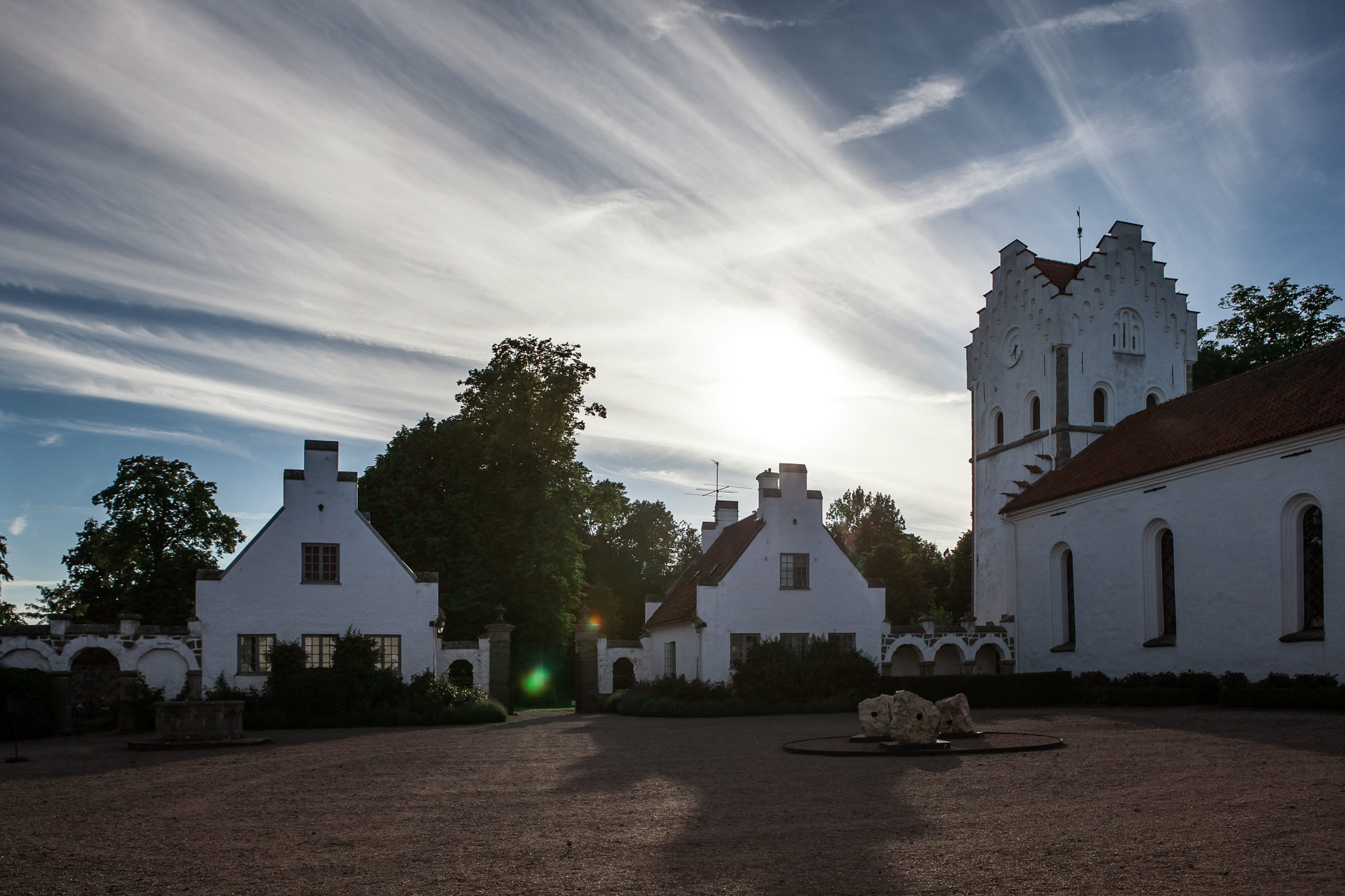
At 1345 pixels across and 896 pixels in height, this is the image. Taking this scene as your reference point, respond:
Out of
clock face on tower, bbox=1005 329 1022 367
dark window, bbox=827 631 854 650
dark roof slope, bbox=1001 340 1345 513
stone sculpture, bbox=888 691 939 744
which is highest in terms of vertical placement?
clock face on tower, bbox=1005 329 1022 367

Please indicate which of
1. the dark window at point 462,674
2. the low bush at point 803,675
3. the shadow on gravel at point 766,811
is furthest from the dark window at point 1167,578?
the dark window at point 462,674

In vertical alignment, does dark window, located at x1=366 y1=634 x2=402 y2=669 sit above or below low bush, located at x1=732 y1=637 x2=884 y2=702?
above

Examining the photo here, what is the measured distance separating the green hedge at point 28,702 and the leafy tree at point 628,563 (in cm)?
2965

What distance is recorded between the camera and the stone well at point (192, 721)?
2119 cm

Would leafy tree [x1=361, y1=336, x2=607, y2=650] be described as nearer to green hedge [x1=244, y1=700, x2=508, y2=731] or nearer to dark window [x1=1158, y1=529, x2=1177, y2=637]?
green hedge [x1=244, y1=700, x2=508, y2=731]

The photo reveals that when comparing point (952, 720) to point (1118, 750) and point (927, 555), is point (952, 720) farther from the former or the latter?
point (927, 555)

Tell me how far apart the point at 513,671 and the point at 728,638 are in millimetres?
15642

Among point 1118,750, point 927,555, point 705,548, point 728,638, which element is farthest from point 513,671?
point 927,555

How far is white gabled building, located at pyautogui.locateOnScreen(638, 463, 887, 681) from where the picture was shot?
1314 inches

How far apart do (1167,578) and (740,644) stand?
43.6ft

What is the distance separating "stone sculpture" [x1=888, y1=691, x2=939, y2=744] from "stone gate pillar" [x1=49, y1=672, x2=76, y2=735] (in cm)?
2105

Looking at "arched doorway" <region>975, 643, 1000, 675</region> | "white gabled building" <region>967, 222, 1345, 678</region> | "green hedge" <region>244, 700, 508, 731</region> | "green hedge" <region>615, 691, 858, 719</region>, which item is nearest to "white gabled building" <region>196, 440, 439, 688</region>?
"green hedge" <region>244, 700, 508, 731</region>

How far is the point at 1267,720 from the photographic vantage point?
791 inches

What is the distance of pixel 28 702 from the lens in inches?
978
